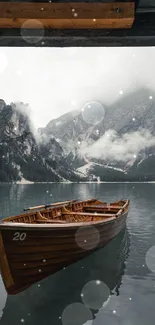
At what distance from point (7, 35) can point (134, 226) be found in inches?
947

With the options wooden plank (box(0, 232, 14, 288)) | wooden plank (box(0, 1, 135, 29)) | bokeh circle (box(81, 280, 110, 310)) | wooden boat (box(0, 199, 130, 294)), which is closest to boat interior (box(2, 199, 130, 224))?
wooden boat (box(0, 199, 130, 294))

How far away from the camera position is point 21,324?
26.1 ft

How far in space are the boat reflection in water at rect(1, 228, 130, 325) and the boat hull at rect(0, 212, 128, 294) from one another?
46cm

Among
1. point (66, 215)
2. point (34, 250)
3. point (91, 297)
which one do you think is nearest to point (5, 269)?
point (34, 250)

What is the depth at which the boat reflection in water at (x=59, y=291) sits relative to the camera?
8422 millimetres

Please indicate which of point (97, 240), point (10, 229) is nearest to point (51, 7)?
point (10, 229)

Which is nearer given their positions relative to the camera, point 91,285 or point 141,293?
point 141,293

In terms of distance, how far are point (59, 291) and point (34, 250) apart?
5.63 feet

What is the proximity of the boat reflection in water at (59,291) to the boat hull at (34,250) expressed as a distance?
1.52ft

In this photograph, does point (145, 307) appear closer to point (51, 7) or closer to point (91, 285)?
point (91, 285)

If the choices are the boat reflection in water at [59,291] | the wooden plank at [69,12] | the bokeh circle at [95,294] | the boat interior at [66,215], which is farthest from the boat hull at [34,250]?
the wooden plank at [69,12]

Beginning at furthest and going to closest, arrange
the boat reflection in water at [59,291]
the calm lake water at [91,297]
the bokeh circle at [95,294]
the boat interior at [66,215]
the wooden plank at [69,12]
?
1. the boat interior at [66,215]
2. the bokeh circle at [95,294]
3. the boat reflection in water at [59,291]
4. the calm lake water at [91,297]
5. the wooden plank at [69,12]

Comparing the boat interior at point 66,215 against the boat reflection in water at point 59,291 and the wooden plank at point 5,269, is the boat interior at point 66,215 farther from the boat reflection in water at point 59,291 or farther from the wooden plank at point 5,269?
the boat reflection in water at point 59,291

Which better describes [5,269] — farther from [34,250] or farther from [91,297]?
[91,297]
